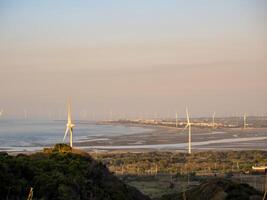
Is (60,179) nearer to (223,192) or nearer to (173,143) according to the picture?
(223,192)

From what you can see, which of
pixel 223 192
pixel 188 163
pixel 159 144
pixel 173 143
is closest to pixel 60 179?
pixel 223 192

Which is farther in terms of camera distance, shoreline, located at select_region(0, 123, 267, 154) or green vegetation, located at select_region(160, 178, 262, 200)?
shoreline, located at select_region(0, 123, 267, 154)

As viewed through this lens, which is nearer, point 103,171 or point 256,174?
point 103,171

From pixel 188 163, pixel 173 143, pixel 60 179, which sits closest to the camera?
pixel 60 179

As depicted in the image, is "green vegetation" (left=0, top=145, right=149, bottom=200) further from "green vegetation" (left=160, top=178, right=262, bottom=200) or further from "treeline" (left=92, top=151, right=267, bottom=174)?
"treeline" (left=92, top=151, right=267, bottom=174)

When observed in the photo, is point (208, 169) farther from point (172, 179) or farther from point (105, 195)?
point (105, 195)

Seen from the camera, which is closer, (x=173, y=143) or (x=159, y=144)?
(x=159, y=144)

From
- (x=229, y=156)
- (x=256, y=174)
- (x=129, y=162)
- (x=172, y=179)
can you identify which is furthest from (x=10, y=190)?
(x=229, y=156)

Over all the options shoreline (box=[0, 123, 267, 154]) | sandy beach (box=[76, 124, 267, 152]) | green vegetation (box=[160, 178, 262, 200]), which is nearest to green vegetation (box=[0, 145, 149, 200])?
green vegetation (box=[160, 178, 262, 200])
